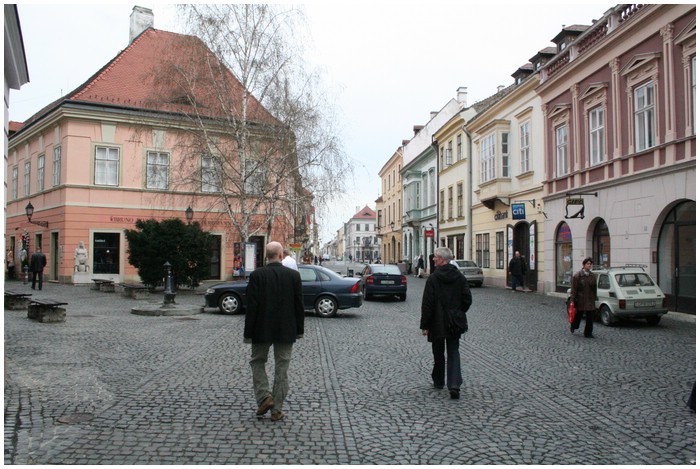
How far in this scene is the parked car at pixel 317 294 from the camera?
16.1m

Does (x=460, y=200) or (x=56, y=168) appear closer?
(x=56, y=168)

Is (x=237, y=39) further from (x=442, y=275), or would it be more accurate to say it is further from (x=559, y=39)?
(x=442, y=275)

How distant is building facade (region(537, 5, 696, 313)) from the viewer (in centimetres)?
1566

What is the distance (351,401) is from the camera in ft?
21.9

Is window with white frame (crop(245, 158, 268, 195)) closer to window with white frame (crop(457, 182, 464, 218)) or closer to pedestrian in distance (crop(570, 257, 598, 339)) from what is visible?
pedestrian in distance (crop(570, 257, 598, 339))

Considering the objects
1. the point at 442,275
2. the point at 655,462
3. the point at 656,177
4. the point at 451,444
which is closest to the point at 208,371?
the point at 442,275

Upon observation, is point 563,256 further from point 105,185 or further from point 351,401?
point 105,185

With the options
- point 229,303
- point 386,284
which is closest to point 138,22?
point 386,284

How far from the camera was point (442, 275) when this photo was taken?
7254mm

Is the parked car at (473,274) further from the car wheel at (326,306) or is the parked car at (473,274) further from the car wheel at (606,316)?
the car wheel at (606,316)

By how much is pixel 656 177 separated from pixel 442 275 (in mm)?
12211

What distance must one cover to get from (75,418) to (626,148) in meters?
17.5

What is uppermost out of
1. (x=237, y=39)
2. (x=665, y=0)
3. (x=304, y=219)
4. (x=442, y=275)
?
(x=237, y=39)

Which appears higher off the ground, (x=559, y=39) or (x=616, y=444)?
(x=559, y=39)
